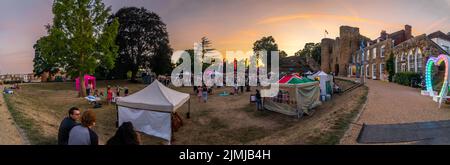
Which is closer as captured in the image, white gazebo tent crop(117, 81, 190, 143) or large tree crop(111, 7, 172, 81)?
white gazebo tent crop(117, 81, 190, 143)

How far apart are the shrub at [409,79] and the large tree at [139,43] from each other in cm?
3342

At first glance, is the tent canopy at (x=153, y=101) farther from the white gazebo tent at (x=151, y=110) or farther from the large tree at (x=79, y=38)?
the large tree at (x=79, y=38)

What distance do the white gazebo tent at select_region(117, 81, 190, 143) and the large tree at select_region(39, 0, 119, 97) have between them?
1348cm

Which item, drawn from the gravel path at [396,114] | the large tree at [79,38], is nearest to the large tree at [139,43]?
the large tree at [79,38]

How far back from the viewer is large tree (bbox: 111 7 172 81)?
42.4 metres

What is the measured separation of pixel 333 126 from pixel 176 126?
23.3 ft

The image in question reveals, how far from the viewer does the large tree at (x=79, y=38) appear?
21.8m

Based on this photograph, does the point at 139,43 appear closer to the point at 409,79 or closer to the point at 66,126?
the point at 409,79

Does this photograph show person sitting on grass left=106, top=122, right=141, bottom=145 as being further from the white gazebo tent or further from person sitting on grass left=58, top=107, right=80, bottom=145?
the white gazebo tent

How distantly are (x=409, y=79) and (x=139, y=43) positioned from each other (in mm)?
37480

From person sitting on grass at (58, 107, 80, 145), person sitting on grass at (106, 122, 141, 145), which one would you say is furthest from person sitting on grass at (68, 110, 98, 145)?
person sitting on grass at (58, 107, 80, 145)
